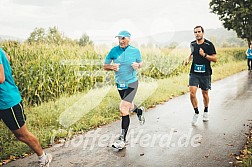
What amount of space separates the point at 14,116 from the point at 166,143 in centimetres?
278

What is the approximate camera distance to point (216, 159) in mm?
4535

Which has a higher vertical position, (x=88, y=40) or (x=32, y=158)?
(x=88, y=40)

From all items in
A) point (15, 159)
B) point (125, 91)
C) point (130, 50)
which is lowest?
point (15, 159)

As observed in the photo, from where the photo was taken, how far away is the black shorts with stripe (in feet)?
12.3

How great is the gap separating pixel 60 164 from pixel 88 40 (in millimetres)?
9294

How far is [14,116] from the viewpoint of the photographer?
377 cm

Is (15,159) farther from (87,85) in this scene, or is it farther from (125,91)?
(87,85)

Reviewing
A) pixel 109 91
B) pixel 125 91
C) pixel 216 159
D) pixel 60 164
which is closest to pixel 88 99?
pixel 109 91

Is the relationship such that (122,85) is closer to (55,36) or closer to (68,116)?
(68,116)

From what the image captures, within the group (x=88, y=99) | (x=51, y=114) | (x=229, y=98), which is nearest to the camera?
(x=51, y=114)

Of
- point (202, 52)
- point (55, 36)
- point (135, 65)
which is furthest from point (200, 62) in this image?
point (55, 36)

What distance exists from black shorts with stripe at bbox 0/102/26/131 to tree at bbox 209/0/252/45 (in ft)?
116

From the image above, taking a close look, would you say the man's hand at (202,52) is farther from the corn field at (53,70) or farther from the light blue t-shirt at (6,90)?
the corn field at (53,70)

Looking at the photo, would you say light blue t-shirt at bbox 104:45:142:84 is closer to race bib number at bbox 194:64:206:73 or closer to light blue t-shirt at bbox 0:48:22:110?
race bib number at bbox 194:64:206:73
